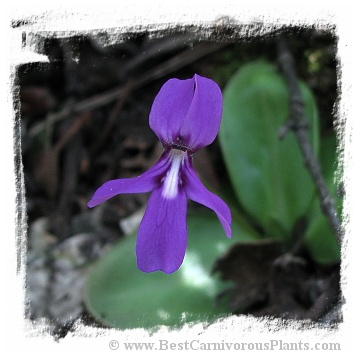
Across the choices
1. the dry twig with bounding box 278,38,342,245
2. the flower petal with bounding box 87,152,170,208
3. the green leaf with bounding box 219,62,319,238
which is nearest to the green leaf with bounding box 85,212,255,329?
the green leaf with bounding box 219,62,319,238

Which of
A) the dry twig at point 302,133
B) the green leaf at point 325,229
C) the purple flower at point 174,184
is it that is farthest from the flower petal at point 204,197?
the green leaf at point 325,229

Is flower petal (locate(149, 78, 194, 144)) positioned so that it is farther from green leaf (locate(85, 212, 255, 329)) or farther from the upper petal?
green leaf (locate(85, 212, 255, 329))

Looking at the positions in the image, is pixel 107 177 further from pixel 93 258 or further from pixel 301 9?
pixel 301 9

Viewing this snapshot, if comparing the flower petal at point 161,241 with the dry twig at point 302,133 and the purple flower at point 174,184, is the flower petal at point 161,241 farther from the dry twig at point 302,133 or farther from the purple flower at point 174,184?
the dry twig at point 302,133

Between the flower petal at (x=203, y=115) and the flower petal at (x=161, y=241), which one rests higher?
the flower petal at (x=203, y=115)

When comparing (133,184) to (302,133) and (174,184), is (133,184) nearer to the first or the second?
(174,184)

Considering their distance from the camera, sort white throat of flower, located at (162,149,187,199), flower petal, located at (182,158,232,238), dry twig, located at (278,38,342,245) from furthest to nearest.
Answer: dry twig, located at (278,38,342,245)
white throat of flower, located at (162,149,187,199)
flower petal, located at (182,158,232,238)

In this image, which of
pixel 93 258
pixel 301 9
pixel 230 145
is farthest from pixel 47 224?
pixel 301 9
